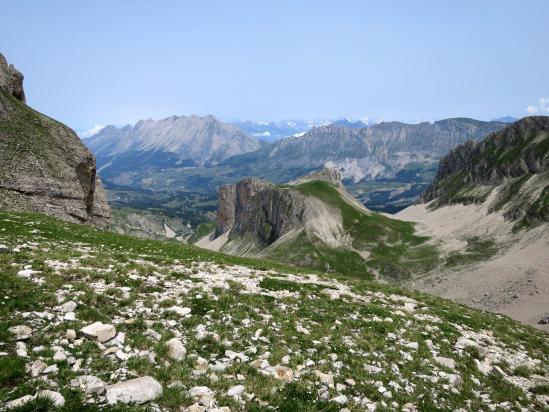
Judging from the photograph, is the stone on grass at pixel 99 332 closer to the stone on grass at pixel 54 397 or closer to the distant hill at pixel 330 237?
the stone on grass at pixel 54 397

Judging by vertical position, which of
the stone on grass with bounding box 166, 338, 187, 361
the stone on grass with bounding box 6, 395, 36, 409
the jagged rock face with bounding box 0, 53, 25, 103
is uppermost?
the jagged rock face with bounding box 0, 53, 25, 103

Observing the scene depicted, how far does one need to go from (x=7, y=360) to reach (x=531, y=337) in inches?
1110

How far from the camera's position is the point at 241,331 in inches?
642

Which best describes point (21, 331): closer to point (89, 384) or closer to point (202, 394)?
point (89, 384)

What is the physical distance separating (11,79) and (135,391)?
75.1 metres

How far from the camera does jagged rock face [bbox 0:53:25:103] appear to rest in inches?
2598

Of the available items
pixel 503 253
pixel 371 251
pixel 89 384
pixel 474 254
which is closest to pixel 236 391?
pixel 89 384

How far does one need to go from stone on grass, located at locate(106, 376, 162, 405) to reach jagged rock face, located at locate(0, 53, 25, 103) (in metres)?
70.7

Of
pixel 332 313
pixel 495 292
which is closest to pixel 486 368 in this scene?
pixel 332 313

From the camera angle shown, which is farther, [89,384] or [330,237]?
[330,237]

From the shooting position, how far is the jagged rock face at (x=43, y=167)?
5097cm

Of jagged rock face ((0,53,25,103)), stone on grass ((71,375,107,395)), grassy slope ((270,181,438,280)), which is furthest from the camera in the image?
grassy slope ((270,181,438,280))

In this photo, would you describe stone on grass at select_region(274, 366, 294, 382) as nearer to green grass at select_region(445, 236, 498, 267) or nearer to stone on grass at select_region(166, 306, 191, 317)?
stone on grass at select_region(166, 306, 191, 317)

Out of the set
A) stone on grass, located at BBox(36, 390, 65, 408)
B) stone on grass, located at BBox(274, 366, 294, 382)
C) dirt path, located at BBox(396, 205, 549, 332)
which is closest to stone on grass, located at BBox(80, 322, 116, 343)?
stone on grass, located at BBox(36, 390, 65, 408)
